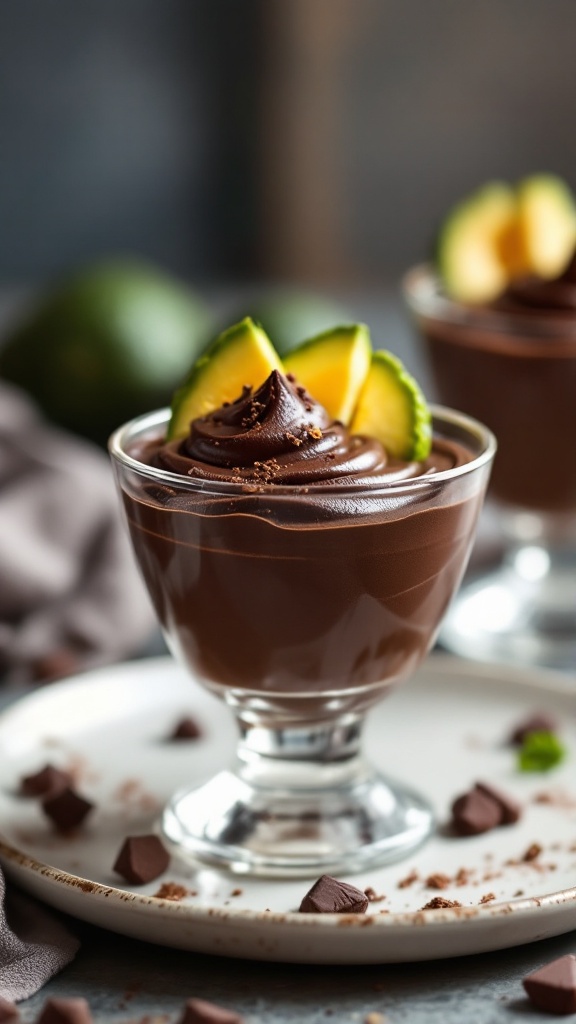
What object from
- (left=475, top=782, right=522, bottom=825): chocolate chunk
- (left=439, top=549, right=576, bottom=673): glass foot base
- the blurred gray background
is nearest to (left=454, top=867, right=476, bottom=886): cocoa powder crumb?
(left=475, top=782, right=522, bottom=825): chocolate chunk

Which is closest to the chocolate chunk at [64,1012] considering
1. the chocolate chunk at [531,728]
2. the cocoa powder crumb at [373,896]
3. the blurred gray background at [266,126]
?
the cocoa powder crumb at [373,896]

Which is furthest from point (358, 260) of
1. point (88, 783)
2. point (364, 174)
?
point (88, 783)

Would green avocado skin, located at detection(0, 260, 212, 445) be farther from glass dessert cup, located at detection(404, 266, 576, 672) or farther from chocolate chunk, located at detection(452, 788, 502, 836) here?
chocolate chunk, located at detection(452, 788, 502, 836)

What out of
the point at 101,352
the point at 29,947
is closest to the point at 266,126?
the point at 101,352

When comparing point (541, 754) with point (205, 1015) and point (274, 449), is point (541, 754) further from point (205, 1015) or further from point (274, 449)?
point (205, 1015)

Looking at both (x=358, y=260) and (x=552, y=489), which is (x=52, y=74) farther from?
(x=552, y=489)

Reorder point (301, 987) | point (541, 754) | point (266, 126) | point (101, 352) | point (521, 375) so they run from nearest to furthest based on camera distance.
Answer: point (301, 987)
point (541, 754)
point (521, 375)
point (101, 352)
point (266, 126)
